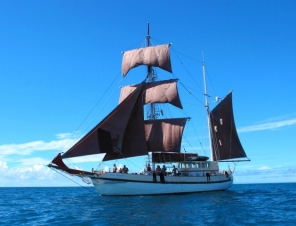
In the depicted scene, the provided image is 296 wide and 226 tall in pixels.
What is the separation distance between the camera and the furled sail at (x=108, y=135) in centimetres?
3684

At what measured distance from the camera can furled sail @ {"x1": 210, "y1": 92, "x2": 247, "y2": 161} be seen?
52.8m

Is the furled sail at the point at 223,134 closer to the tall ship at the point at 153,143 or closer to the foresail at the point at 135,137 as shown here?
the tall ship at the point at 153,143

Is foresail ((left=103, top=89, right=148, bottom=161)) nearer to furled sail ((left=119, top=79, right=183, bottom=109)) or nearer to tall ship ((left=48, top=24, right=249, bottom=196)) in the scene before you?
tall ship ((left=48, top=24, right=249, bottom=196))

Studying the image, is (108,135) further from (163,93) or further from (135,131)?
(163,93)

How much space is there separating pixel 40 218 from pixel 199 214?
11.0 metres

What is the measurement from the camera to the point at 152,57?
171 ft

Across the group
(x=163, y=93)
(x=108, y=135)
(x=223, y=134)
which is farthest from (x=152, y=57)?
(x=108, y=135)

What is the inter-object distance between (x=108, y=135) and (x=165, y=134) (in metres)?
11.3

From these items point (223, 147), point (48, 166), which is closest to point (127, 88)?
point (223, 147)

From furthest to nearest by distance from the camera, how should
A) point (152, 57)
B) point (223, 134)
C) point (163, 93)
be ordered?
point (223, 134) < point (152, 57) < point (163, 93)

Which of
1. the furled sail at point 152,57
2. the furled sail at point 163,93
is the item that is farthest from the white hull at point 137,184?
the furled sail at point 152,57

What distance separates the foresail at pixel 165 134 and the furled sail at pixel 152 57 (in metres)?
8.19

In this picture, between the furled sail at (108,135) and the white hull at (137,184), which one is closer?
the furled sail at (108,135)

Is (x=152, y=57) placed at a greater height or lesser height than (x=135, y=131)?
greater
